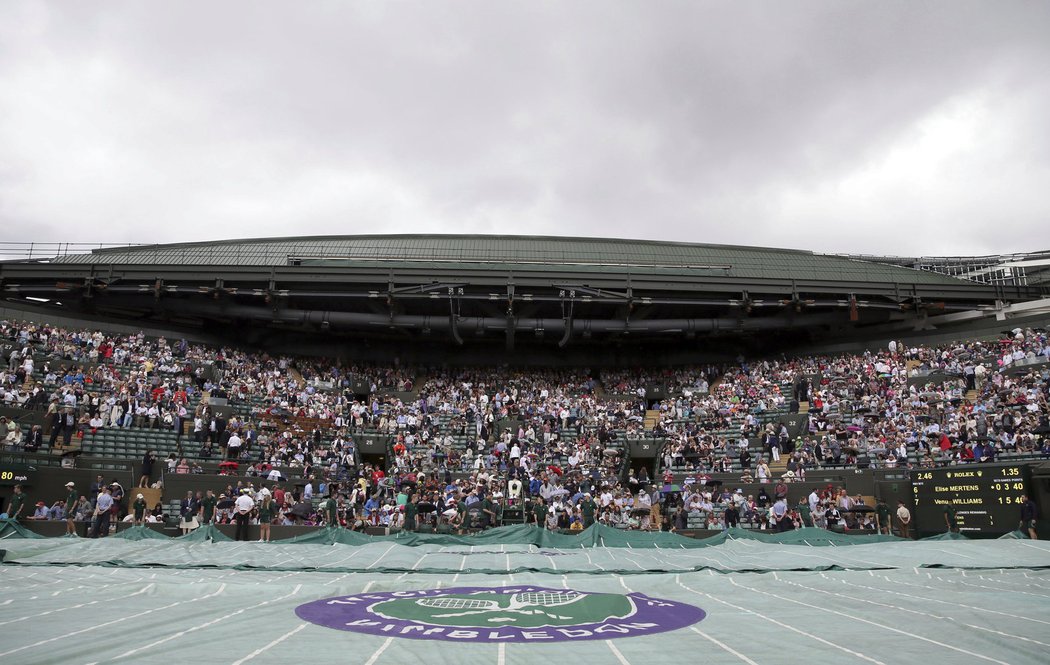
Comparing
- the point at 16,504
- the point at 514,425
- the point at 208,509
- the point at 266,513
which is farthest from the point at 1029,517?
the point at 16,504

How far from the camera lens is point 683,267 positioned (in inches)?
1665

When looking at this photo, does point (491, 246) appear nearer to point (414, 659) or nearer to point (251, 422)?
point (251, 422)

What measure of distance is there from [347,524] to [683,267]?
2467 cm

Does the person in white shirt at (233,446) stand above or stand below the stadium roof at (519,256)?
below

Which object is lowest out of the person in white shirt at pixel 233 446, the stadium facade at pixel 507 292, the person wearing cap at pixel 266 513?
the person wearing cap at pixel 266 513

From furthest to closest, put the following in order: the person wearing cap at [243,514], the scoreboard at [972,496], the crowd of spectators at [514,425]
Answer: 1. the crowd of spectators at [514,425]
2. the person wearing cap at [243,514]
3. the scoreboard at [972,496]

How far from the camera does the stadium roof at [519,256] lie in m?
42.5

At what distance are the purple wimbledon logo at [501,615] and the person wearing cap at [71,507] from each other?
662 inches

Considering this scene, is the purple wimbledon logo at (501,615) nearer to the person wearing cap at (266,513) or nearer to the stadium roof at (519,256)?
the person wearing cap at (266,513)

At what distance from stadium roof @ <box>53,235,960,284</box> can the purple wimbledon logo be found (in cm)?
3143

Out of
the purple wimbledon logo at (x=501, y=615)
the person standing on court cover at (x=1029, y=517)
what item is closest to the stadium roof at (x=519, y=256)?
the person standing on court cover at (x=1029, y=517)

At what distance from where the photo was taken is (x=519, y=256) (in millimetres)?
45656

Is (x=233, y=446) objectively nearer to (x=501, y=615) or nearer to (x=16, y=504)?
(x=16, y=504)

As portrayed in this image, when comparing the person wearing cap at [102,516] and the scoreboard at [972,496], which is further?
the person wearing cap at [102,516]
